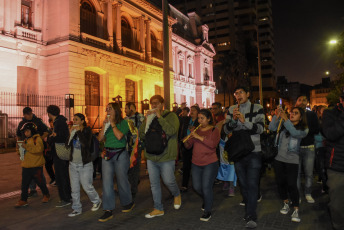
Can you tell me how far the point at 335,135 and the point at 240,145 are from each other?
1.47 m

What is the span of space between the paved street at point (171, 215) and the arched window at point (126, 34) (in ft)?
74.9

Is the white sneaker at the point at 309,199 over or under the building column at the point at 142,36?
under

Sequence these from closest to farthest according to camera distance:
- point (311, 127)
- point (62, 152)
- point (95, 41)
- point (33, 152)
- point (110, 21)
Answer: point (311, 127) < point (62, 152) < point (33, 152) < point (95, 41) < point (110, 21)

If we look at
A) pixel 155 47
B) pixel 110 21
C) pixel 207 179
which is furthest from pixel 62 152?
pixel 155 47

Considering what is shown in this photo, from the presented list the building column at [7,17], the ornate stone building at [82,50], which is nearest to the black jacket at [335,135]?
the ornate stone building at [82,50]

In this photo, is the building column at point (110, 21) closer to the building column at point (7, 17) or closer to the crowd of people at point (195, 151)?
the building column at point (7, 17)

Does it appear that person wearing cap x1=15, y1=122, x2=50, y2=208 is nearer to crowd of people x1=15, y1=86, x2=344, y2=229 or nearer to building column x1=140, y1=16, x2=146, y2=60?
crowd of people x1=15, y1=86, x2=344, y2=229

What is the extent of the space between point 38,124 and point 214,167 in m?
4.12

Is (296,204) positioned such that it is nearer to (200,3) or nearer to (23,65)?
(23,65)

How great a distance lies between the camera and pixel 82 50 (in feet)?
68.8

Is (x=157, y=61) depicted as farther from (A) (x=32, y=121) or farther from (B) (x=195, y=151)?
(B) (x=195, y=151)

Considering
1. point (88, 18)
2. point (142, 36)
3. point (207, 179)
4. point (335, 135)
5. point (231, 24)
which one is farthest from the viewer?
point (231, 24)

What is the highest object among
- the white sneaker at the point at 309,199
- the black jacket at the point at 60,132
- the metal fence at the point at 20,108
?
the metal fence at the point at 20,108

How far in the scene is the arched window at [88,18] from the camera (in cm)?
2261
